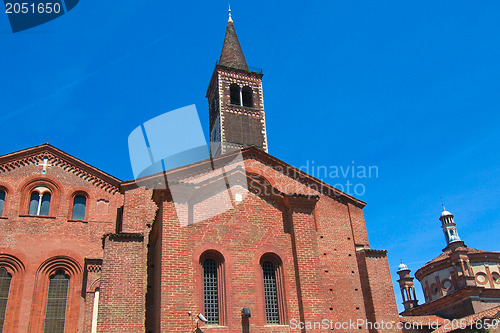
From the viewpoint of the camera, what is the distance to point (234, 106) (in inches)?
1174

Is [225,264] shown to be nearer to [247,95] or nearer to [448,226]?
[247,95]

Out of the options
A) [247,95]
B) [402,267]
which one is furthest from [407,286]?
[247,95]

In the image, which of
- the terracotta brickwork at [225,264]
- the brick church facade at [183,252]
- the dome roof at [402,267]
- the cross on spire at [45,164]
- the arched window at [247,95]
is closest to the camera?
the terracotta brickwork at [225,264]

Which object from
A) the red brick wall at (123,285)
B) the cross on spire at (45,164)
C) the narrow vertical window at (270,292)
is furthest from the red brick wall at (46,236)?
the narrow vertical window at (270,292)

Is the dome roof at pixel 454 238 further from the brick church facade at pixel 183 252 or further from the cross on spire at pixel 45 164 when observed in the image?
the cross on spire at pixel 45 164

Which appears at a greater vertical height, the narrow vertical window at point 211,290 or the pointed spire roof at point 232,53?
the pointed spire roof at point 232,53

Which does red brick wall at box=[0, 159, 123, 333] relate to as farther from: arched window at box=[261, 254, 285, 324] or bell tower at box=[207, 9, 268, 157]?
arched window at box=[261, 254, 285, 324]

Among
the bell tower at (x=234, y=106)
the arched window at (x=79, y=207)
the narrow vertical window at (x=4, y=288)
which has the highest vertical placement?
the bell tower at (x=234, y=106)

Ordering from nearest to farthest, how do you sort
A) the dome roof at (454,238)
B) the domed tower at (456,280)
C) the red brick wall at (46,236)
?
the red brick wall at (46,236)
the domed tower at (456,280)
the dome roof at (454,238)

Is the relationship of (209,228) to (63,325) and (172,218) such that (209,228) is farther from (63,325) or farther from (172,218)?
(63,325)

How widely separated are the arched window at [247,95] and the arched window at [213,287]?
764 inches

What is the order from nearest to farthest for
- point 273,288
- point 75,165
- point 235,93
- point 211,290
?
point 211,290
point 273,288
point 75,165
point 235,93

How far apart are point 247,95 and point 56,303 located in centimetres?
1848

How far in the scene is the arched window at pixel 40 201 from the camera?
20688 mm
